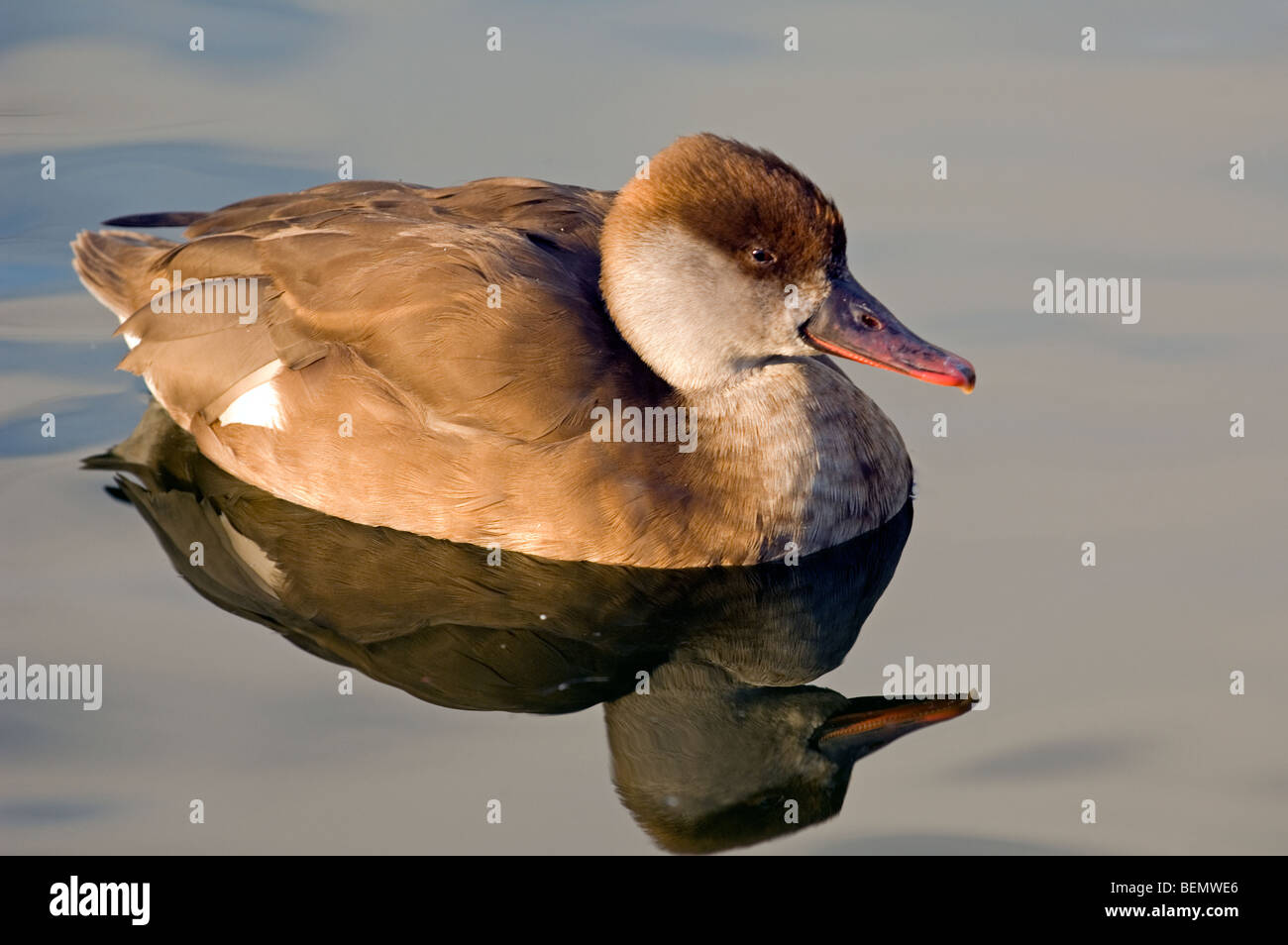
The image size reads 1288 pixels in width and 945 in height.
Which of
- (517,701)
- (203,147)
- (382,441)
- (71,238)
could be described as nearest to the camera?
(517,701)

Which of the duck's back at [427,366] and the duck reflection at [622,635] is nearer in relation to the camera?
the duck reflection at [622,635]

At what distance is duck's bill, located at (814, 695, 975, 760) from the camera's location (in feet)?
21.3

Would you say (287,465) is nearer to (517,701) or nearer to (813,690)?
(517,701)

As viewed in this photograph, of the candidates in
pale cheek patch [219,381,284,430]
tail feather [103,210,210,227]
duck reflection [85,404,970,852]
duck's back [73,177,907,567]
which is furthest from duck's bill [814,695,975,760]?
tail feather [103,210,210,227]

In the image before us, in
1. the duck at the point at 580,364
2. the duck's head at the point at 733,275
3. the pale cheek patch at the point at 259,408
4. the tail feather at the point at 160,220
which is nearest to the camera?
the duck's head at the point at 733,275

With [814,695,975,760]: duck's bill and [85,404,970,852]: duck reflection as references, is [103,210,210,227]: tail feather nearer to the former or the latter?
[85,404,970,852]: duck reflection

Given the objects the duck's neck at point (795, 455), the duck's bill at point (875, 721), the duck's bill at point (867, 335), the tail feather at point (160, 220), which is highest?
the tail feather at point (160, 220)

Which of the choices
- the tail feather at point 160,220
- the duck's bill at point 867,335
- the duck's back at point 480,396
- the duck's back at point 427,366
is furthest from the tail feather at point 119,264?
the duck's bill at point 867,335

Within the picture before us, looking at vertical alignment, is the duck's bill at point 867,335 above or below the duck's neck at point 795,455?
above

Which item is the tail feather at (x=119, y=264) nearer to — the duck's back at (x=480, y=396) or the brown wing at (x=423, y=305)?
the brown wing at (x=423, y=305)

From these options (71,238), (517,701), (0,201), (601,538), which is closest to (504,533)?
(601,538)

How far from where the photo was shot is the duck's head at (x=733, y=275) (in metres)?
7.21

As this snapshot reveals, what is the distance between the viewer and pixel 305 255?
778cm

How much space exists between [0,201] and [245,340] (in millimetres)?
3362
